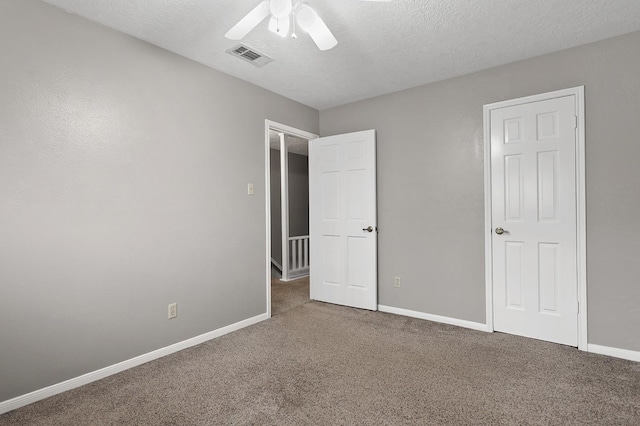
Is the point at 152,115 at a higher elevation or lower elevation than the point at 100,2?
lower

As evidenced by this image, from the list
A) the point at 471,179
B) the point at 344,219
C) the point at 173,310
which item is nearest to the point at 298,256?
the point at 344,219

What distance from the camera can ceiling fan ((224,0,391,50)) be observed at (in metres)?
1.82

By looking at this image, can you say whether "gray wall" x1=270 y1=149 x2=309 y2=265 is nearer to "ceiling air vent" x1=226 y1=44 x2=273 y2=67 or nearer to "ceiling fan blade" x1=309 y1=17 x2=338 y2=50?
"ceiling air vent" x1=226 y1=44 x2=273 y2=67

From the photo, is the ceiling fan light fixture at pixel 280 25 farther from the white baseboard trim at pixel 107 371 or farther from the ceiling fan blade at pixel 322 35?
the white baseboard trim at pixel 107 371

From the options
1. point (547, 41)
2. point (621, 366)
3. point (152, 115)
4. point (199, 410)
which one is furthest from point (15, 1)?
point (621, 366)

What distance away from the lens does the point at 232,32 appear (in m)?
2.01

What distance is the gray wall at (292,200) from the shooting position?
22.8 feet

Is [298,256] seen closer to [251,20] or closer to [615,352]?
[615,352]

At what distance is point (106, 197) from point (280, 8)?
1.74m

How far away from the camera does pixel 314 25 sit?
1932 millimetres

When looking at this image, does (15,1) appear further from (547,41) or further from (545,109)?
(545,109)

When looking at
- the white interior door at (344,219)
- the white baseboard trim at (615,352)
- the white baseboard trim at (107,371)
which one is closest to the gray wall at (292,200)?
the white interior door at (344,219)

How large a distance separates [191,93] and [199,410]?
2.42 metres

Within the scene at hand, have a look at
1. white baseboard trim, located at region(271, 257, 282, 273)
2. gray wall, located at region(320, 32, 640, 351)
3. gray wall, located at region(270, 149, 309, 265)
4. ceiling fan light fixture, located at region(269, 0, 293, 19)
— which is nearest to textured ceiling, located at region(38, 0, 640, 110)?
gray wall, located at region(320, 32, 640, 351)
